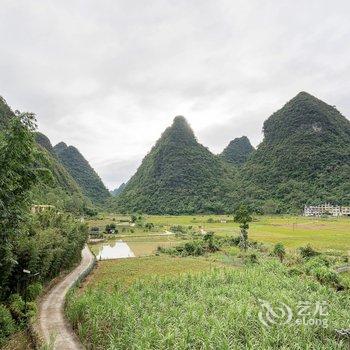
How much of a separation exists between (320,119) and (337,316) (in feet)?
334

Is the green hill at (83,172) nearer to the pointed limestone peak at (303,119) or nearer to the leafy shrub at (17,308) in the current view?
the pointed limestone peak at (303,119)

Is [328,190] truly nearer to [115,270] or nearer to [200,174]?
[200,174]

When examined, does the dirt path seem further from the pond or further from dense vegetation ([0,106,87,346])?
the pond

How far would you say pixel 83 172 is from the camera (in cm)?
13550

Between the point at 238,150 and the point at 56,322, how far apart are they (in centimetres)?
13401

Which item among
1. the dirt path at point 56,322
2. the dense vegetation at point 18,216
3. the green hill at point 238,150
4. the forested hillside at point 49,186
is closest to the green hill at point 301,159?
the green hill at point 238,150

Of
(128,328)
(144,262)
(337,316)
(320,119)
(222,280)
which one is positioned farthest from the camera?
(320,119)

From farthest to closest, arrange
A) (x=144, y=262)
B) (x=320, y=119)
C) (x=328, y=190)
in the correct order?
1. (x=320, y=119)
2. (x=328, y=190)
3. (x=144, y=262)

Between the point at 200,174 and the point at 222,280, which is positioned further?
the point at 200,174

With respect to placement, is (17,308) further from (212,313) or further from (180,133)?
(180,133)

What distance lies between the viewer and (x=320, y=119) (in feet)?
341

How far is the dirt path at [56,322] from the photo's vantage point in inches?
407

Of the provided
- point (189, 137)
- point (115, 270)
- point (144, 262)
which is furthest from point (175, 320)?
point (189, 137)

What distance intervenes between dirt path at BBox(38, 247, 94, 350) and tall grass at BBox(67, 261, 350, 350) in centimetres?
32
